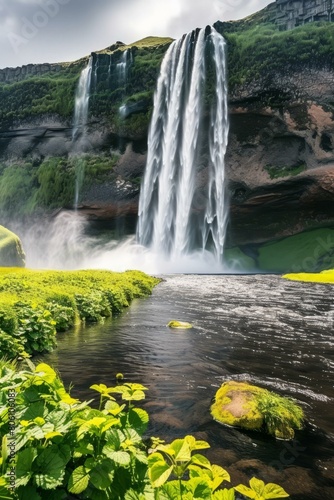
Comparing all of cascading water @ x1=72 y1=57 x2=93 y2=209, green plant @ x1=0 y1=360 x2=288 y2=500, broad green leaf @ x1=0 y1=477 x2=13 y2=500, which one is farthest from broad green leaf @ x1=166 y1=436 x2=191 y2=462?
cascading water @ x1=72 y1=57 x2=93 y2=209

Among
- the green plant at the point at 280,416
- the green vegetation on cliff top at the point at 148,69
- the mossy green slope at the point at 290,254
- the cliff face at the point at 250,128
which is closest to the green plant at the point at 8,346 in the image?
the green plant at the point at 280,416

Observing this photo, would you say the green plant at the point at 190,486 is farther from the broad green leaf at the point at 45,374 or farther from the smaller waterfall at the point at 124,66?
the smaller waterfall at the point at 124,66

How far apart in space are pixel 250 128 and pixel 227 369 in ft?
162

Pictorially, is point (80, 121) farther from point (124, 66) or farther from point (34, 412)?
point (34, 412)

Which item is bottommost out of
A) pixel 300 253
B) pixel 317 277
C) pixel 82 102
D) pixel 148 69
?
pixel 317 277

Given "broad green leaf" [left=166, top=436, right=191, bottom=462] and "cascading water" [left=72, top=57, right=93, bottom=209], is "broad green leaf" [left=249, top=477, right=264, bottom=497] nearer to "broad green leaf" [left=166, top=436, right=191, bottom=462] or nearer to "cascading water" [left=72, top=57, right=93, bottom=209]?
"broad green leaf" [left=166, top=436, right=191, bottom=462]

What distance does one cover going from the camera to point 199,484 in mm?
2406

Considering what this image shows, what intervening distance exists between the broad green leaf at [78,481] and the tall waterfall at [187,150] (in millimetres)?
49974

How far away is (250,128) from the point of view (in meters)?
52.9

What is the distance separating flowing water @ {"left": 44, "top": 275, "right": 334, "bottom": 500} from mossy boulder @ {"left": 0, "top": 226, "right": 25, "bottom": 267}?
72.4 feet

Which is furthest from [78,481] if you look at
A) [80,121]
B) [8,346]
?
[80,121]

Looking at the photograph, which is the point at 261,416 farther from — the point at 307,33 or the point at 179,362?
the point at 307,33

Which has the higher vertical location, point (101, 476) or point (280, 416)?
point (101, 476)

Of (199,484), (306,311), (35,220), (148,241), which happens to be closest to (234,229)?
(148,241)
